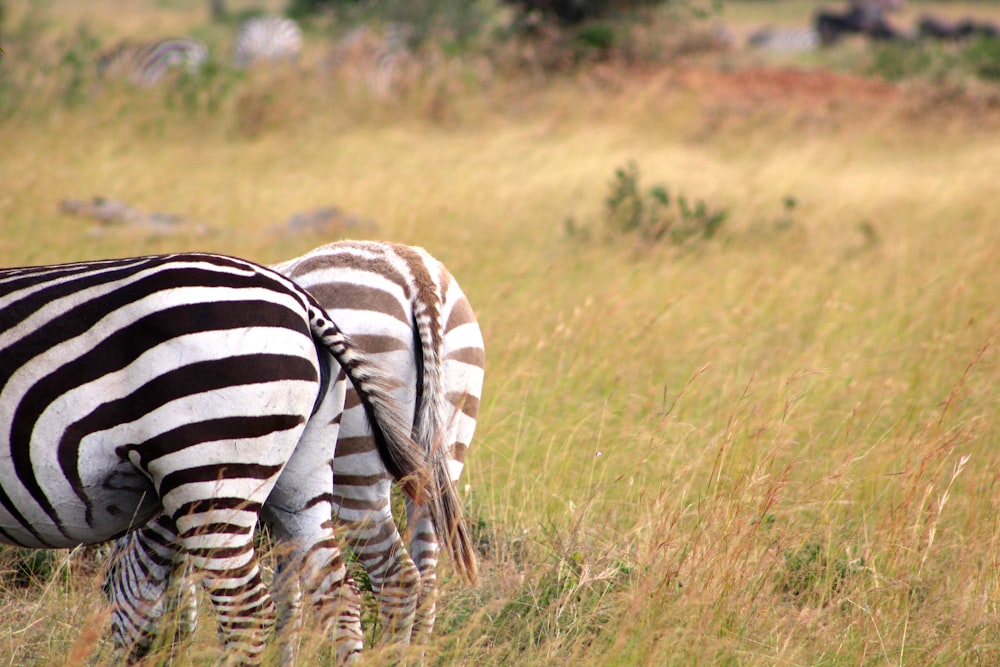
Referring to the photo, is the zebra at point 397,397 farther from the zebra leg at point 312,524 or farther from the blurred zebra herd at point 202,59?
the blurred zebra herd at point 202,59

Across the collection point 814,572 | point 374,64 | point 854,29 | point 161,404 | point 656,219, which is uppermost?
point 854,29

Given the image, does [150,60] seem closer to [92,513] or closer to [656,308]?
[656,308]

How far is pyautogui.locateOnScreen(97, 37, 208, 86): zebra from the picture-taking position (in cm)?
1085

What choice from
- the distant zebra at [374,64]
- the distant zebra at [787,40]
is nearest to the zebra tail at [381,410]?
the distant zebra at [374,64]

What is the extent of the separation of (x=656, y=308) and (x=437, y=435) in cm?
312

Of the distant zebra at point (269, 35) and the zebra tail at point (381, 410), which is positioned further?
the distant zebra at point (269, 35)

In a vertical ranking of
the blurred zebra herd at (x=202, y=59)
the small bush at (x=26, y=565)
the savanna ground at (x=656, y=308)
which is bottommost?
the small bush at (x=26, y=565)

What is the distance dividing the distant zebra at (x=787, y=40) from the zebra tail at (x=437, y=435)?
30.2 metres

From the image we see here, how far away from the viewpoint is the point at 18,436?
2033mm

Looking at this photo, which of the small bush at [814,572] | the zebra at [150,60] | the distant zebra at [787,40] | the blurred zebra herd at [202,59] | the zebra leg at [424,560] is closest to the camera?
the zebra leg at [424,560]

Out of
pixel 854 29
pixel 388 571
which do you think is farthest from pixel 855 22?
pixel 388 571

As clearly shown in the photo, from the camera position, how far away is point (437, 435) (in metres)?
2.58

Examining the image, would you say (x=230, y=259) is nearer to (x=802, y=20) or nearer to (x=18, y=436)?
(x=18, y=436)

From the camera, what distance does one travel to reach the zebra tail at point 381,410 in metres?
2.27
